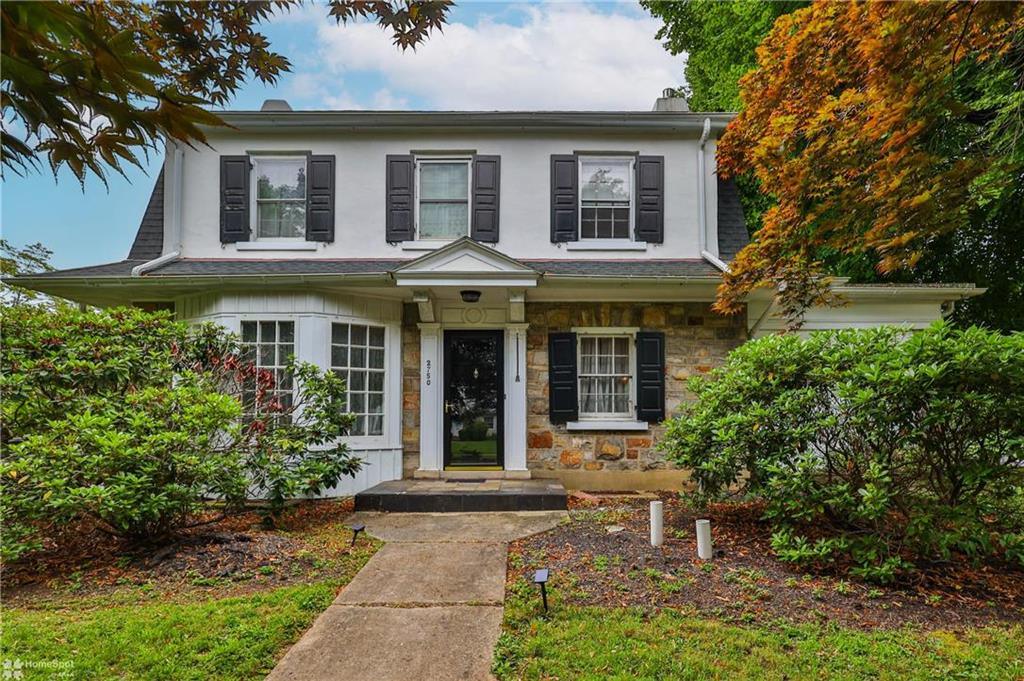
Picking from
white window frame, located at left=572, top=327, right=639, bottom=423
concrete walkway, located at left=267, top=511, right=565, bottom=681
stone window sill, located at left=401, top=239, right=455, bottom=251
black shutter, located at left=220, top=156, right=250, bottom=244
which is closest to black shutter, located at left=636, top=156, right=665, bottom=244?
white window frame, located at left=572, top=327, right=639, bottom=423

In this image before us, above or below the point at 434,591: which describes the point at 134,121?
above

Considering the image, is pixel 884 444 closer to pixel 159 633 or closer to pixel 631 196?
pixel 631 196

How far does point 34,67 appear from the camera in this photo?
128 centimetres

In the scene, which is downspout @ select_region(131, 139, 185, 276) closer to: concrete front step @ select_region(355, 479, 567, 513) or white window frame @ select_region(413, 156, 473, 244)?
white window frame @ select_region(413, 156, 473, 244)

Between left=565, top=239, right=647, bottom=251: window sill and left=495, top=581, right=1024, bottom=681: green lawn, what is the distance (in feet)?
16.9

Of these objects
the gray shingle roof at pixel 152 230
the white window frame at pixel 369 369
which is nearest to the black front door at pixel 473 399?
the white window frame at pixel 369 369

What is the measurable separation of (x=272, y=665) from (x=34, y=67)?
2.67 metres

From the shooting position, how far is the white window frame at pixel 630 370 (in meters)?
6.94

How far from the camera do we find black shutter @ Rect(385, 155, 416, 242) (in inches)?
281

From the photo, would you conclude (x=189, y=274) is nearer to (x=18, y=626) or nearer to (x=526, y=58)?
(x=18, y=626)

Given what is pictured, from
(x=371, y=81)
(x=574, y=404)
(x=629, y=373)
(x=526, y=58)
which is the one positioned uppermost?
(x=526, y=58)

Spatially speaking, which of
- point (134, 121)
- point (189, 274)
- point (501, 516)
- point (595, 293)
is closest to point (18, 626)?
point (134, 121)

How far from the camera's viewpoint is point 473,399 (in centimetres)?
704

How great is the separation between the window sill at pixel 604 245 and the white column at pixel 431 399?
90.7 inches
